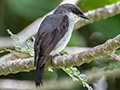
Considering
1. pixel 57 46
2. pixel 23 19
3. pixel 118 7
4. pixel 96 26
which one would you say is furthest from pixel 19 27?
pixel 57 46

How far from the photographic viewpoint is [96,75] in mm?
4598

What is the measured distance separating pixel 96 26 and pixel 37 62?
8.67 ft

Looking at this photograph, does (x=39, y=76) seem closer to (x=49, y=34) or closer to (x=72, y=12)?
(x=49, y=34)

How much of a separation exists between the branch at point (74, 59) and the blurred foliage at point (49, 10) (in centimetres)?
220

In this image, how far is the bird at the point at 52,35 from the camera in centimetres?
257

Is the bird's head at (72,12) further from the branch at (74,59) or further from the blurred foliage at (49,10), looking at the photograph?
the blurred foliage at (49,10)

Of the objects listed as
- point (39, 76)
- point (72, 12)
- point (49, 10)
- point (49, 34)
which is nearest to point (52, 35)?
point (49, 34)

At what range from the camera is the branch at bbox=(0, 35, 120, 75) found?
2.24 metres

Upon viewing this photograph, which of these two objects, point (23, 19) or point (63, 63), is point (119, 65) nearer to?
point (63, 63)

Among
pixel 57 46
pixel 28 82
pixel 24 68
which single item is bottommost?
pixel 28 82

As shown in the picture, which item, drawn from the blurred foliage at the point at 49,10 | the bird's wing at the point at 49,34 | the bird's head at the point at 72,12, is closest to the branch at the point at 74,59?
the bird's wing at the point at 49,34

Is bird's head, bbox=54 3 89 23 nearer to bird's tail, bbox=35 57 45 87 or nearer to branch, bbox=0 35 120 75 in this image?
branch, bbox=0 35 120 75

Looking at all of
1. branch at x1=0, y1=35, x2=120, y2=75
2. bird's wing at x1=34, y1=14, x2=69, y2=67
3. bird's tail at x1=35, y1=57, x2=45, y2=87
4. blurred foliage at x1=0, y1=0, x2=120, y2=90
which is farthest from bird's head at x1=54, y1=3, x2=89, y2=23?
blurred foliage at x1=0, y1=0, x2=120, y2=90

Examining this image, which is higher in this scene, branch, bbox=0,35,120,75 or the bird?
the bird
